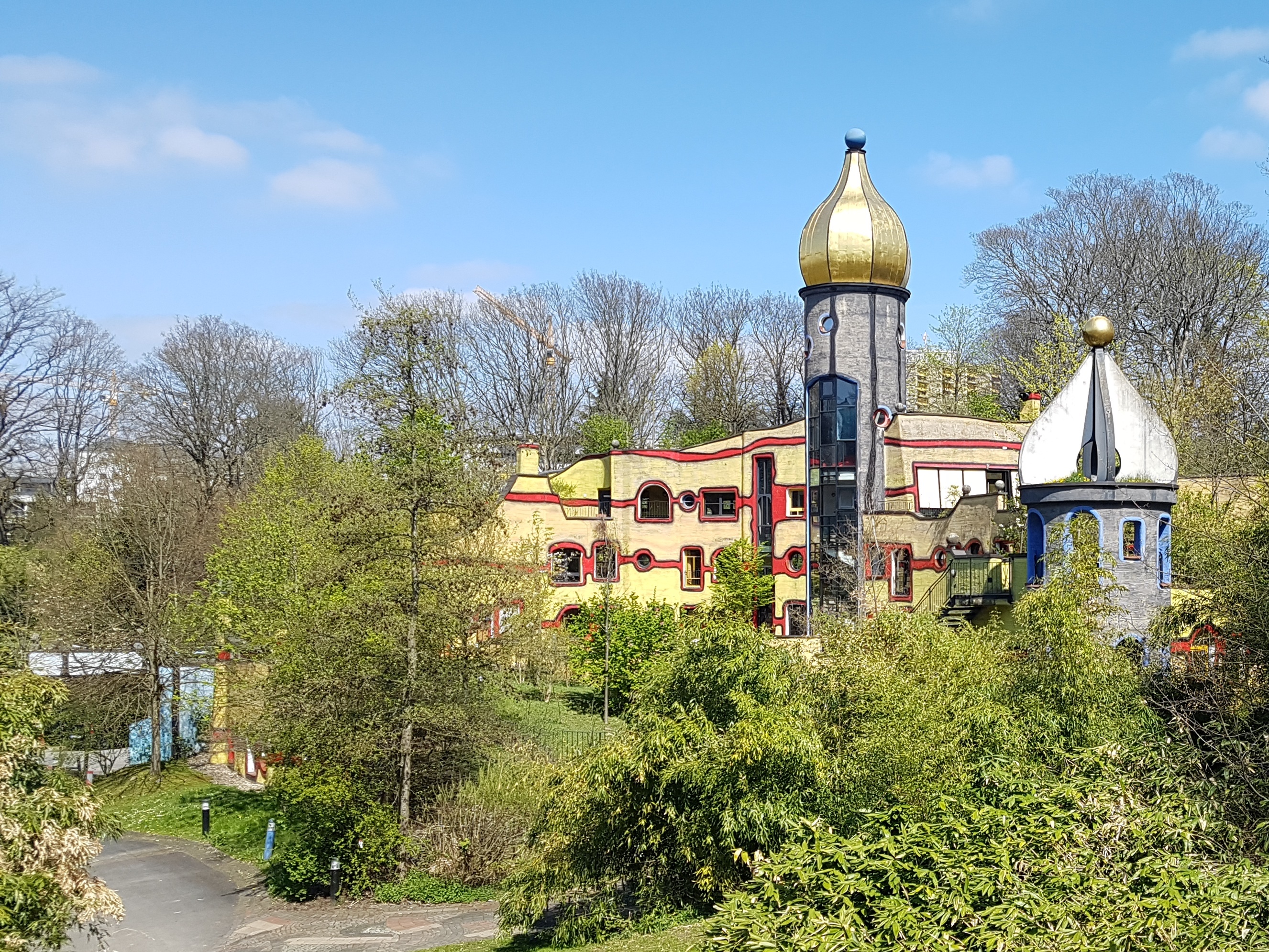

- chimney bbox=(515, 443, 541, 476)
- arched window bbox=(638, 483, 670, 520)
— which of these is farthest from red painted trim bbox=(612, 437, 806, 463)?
chimney bbox=(515, 443, 541, 476)

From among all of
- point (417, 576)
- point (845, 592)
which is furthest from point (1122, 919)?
point (845, 592)

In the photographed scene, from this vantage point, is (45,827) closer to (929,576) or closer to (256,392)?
(929,576)

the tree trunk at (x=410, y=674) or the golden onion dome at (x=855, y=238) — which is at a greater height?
the golden onion dome at (x=855, y=238)

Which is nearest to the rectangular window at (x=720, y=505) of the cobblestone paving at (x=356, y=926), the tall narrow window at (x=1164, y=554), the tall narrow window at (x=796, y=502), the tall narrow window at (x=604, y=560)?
the tall narrow window at (x=796, y=502)

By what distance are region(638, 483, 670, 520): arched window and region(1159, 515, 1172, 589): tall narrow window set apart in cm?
1565

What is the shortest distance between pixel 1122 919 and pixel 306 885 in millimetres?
13567

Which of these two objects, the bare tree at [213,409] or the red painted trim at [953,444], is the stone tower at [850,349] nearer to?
the red painted trim at [953,444]

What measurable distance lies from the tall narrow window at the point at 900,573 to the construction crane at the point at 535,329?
2457cm

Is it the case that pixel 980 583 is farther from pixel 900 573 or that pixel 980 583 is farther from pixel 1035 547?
pixel 900 573

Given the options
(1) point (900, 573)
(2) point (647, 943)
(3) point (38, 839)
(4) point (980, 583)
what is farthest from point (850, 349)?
(3) point (38, 839)

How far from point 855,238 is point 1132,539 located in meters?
12.2

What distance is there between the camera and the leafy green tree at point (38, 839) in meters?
9.54

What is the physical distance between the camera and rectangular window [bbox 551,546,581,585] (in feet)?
99.1

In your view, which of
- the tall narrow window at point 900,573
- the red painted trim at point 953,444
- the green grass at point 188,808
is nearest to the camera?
the green grass at point 188,808
